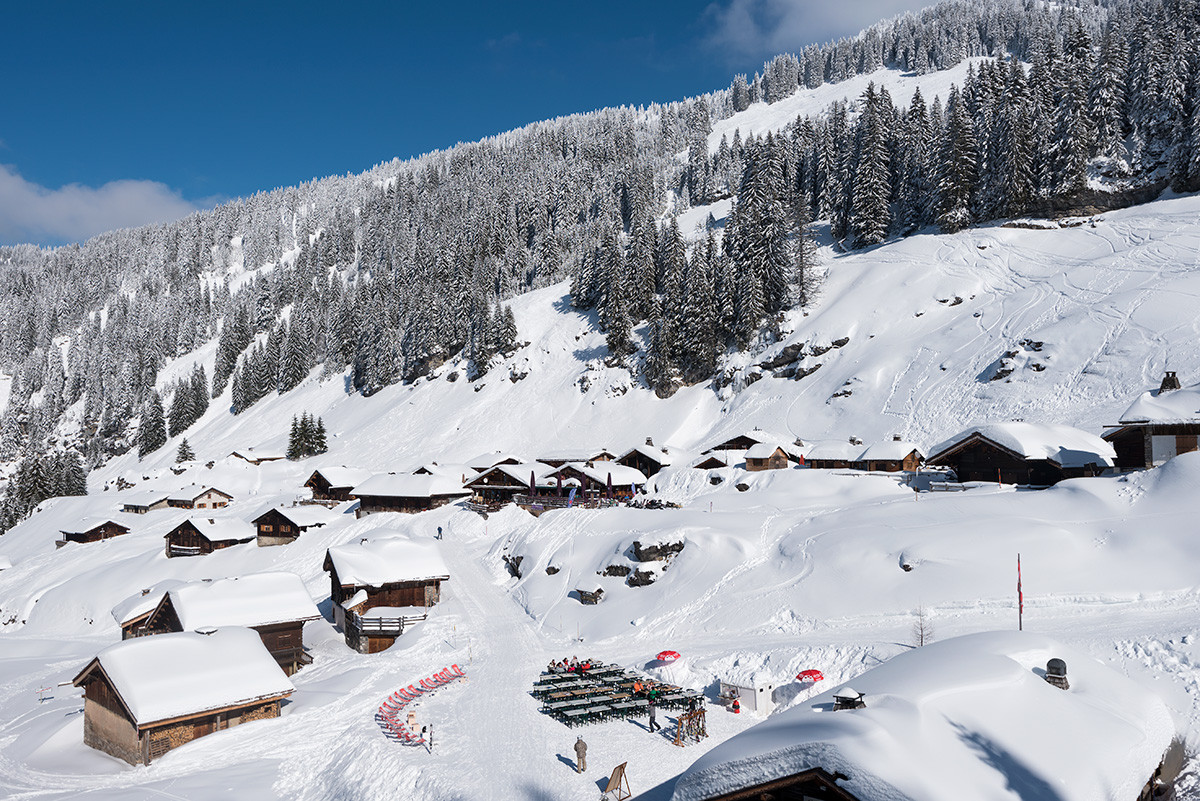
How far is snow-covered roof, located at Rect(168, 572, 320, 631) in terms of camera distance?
102 ft

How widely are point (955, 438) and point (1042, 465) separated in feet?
16.2

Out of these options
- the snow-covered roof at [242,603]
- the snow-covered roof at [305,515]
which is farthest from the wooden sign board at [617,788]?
the snow-covered roof at [305,515]

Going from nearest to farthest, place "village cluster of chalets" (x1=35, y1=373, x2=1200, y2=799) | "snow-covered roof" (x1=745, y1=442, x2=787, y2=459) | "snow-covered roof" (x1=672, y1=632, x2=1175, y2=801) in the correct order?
"snow-covered roof" (x1=672, y1=632, x2=1175, y2=801)
"village cluster of chalets" (x1=35, y1=373, x2=1200, y2=799)
"snow-covered roof" (x1=745, y1=442, x2=787, y2=459)

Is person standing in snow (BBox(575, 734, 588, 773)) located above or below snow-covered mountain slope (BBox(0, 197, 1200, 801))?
above

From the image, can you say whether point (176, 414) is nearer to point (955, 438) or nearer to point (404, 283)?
point (404, 283)

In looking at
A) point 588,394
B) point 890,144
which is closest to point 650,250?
point 588,394

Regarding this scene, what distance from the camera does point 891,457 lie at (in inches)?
1951

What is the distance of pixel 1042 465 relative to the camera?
38844mm

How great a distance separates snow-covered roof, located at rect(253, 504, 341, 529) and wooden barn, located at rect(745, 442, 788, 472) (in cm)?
3607

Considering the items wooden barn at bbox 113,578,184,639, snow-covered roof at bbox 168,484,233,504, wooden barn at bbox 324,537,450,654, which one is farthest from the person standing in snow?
snow-covered roof at bbox 168,484,233,504

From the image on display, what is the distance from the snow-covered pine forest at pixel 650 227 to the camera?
71875 millimetres

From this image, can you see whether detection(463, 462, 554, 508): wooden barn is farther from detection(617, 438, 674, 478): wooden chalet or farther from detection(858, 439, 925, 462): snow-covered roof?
detection(858, 439, 925, 462): snow-covered roof

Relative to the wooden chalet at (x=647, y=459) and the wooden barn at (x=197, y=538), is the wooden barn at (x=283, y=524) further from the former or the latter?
the wooden chalet at (x=647, y=459)

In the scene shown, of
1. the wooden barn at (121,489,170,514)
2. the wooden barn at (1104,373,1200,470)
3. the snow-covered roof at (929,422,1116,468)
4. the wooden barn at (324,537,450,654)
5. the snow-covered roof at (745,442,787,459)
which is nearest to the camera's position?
the wooden barn at (1104,373,1200,470)
